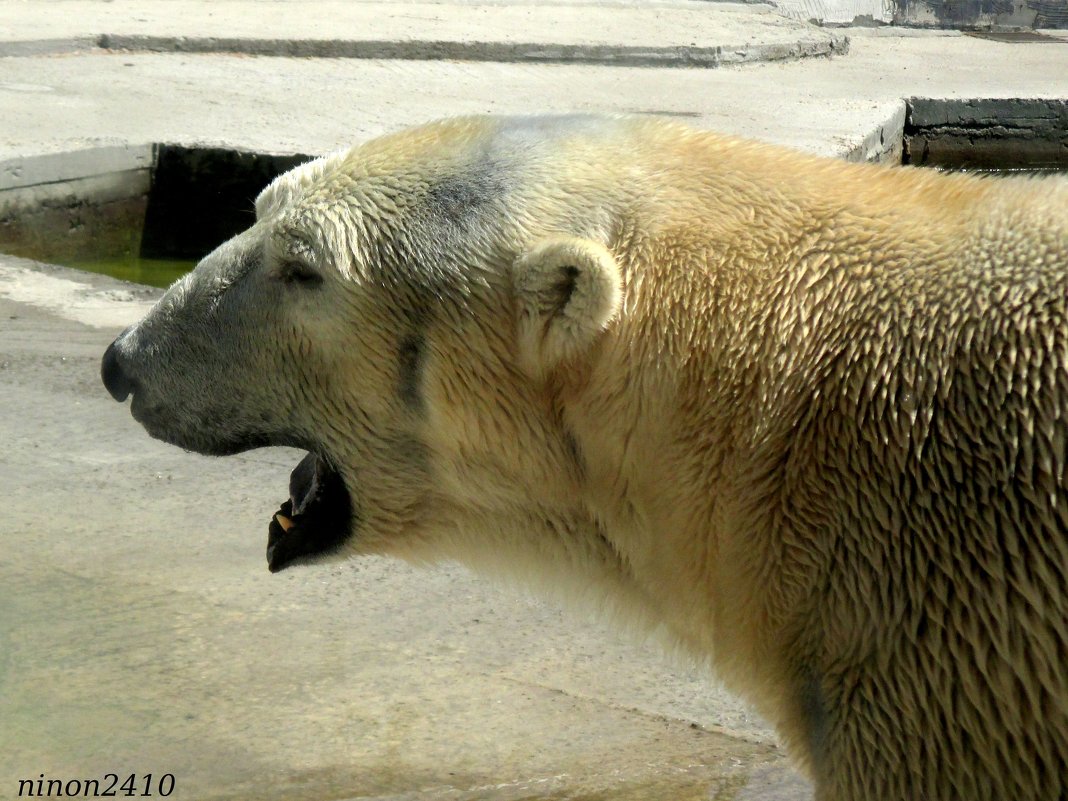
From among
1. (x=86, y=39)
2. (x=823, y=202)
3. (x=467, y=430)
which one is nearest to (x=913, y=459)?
(x=823, y=202)

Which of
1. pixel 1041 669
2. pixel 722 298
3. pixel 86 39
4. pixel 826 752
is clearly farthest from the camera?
pixel 86 39

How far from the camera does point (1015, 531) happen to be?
1596 millimetres

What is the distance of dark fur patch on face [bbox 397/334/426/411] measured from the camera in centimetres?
198

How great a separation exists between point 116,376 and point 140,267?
14.6 ft

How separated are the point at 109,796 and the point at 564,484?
3.54ft

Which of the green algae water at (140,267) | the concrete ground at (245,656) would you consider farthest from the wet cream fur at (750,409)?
the green algae water at (140,267)

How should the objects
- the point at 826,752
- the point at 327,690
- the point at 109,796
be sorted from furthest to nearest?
the point at 327,690 < the point at 109,796 < the point at 826,752

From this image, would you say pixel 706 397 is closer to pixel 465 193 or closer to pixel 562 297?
pixel 562 297

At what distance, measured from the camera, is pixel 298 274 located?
80.7 inches

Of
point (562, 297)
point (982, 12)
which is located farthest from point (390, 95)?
point (982, 12)

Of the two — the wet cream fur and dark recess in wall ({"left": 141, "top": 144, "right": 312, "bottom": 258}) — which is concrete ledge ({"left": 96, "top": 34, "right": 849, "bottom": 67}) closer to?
dark recess in wall ({"left": 141, "top": 144, "right": 312, "bottom": 258})

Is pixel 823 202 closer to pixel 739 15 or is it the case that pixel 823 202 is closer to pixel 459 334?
pixel 459 334

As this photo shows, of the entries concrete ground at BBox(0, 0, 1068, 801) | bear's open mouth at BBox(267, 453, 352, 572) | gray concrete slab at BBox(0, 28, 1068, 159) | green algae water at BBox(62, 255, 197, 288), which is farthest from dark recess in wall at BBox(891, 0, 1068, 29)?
bear's open mouth at BBox(267, 453, 352, 572)

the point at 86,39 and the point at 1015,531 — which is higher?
the point at 1015,531
